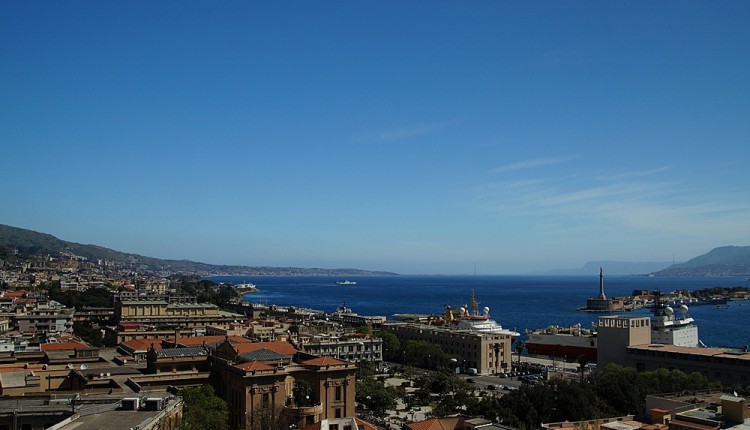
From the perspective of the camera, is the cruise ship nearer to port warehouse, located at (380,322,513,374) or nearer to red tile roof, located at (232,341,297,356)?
port warehouse, located at (380,322,513,374)

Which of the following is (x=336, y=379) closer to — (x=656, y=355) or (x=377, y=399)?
(x=377, y=399)

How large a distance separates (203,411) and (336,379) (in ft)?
39.5

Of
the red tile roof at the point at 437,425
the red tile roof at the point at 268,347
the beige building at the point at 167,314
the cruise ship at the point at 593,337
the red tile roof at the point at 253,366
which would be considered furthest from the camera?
the beige building at the point at 167,314

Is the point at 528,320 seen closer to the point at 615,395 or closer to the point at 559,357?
the point at 559,357

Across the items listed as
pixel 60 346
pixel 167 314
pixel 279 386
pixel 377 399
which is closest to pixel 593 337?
Answer: pixel 377 399

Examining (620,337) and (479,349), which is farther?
(479,349)

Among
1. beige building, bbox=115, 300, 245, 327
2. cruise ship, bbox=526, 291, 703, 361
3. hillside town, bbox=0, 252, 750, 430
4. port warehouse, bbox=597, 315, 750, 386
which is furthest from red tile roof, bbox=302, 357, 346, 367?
cruise ship, bbox=526, 291, 703, 361

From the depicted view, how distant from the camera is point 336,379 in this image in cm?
4588

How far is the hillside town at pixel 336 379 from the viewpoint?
98.0 feet

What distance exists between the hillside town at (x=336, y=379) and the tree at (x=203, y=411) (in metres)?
0.13

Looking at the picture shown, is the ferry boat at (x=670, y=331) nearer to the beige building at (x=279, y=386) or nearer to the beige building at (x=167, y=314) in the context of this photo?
the beige building at (x=279, y=386)

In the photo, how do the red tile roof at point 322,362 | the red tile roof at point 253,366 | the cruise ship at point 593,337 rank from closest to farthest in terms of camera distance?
1. the red tile roof at point 253,366
2. the red tile roof at point 322,362
3. the cruise ship at point 593,337

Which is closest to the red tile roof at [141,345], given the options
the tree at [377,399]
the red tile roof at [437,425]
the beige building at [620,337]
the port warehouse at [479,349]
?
the tree at [377,399]

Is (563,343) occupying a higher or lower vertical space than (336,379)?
lower
